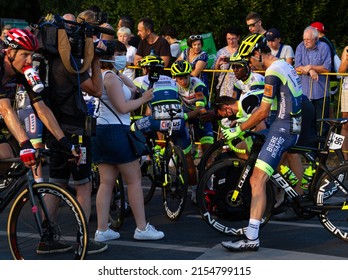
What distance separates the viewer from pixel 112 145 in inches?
361

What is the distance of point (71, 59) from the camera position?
8.55 m

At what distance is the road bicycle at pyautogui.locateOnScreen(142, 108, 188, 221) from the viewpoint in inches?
408

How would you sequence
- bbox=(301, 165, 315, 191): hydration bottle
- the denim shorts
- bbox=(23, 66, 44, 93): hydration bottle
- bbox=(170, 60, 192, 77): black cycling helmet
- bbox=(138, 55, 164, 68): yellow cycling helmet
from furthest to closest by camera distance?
bbox=(170, 60, 192, 77): black cycling helmet, bbox=(138, 55, 164, 68): yellow cycling helmet, bbox=(301, 165, 315, 191): hydration bottle, the denim shorts, bbox=(23, 66, 44, 93): hydration bottle

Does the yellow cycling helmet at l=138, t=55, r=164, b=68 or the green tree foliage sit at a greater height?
the yellow cycling helmet at l=138, t=55, r=164, b=68

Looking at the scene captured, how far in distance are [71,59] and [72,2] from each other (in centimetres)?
1425

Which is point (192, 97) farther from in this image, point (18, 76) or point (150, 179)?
point (18, 76)

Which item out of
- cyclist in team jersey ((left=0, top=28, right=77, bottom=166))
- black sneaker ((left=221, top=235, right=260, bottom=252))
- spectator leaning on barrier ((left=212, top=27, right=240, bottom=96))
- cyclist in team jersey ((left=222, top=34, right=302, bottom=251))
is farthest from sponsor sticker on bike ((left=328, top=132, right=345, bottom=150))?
spectator leaning on barrier ((left=212, top=27, right=240, bottom=96))

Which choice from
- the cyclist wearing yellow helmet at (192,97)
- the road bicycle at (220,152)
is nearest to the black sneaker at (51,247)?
the road bicycle at (220,152)

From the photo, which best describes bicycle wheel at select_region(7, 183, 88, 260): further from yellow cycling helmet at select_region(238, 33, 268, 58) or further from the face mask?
yellow cycling helmet at select_region(238, 33, 268, 58)

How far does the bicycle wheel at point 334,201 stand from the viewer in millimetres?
9102

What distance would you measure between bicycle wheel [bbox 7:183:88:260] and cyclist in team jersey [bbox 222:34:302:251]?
1.51 meters

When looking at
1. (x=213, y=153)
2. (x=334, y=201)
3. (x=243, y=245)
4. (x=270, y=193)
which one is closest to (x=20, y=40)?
(x=243, y=245)
